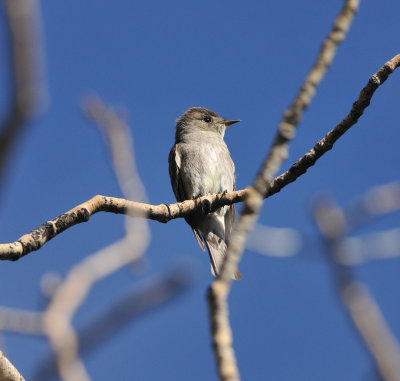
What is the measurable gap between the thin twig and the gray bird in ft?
19.7

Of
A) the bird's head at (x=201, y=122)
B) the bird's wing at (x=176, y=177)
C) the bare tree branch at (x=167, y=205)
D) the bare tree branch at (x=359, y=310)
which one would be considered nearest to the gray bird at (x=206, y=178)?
the bird's wing at (x=176, y=177)

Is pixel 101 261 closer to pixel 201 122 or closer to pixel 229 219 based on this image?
pixel 229 219

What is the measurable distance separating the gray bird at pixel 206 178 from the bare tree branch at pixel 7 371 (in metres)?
4.38

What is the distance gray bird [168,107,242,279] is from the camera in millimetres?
8094

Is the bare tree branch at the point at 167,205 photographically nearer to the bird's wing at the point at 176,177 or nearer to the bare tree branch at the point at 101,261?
the bare tree branch at the point at 101,261

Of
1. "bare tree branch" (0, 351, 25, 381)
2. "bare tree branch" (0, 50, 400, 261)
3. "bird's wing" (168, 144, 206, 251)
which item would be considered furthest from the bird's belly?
"bare tree branch" (0, 351, 25, 381)

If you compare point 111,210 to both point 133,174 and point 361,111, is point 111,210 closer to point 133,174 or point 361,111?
point 133,174

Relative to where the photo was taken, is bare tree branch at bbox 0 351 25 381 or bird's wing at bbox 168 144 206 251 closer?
bare tree branch at bbox 0 351 25 381

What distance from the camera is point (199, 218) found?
806 centimetres

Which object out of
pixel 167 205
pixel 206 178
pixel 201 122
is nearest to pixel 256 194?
pixel 167 205

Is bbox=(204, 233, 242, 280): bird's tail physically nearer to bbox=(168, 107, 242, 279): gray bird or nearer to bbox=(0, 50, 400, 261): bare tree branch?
bbox=(168, 107, 242, 279): gray bird

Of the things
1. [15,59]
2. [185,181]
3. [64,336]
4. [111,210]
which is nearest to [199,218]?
[185,181]

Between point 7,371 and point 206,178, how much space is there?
523cm

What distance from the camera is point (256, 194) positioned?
1563mm
